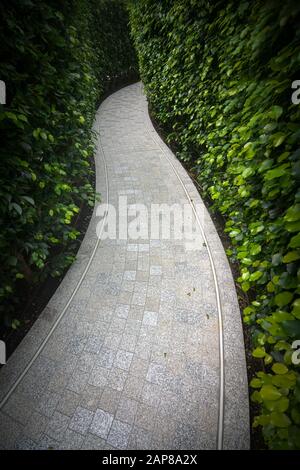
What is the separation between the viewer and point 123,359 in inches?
131

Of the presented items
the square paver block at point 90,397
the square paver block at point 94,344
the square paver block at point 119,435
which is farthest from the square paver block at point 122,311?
the square paver block at point 119,435

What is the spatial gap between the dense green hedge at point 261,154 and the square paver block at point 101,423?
175 centimetres

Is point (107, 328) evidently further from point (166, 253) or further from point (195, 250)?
point (195, 250)

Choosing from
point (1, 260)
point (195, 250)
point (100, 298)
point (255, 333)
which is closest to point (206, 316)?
point (255, 333)

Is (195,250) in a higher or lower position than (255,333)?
higher

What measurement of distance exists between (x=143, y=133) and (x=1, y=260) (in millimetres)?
8581

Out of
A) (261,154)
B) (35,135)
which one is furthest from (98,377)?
(261,154)

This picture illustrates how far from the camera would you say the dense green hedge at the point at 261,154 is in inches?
70.1

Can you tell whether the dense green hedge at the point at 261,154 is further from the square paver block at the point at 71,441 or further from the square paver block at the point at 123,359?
the square paver block at the point at 71,441

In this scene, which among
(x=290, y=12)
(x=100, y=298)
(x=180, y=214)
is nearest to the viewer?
(x=290, y=12)

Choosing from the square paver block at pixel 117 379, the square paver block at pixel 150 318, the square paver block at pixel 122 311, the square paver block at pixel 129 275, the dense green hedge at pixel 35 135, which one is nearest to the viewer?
the dense green hedge at pixel 35 135

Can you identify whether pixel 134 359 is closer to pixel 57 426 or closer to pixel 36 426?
pixel 57 426

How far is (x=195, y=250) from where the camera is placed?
4.86 m

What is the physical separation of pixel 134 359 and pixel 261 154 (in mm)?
3236
